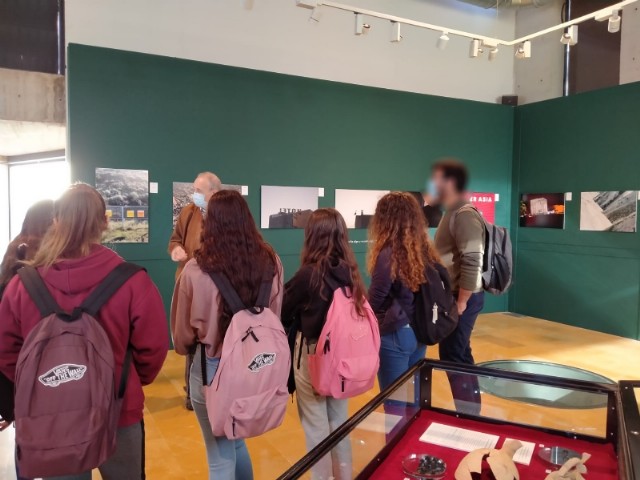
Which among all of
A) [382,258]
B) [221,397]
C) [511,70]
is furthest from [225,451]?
[511,70]

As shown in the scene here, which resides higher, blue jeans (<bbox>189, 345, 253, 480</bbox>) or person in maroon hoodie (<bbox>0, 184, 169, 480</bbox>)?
person in maroon hoodie (<bbox>0, 184, 169, 480</bbox>)

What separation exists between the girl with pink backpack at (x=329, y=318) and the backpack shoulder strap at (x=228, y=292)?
350 mm

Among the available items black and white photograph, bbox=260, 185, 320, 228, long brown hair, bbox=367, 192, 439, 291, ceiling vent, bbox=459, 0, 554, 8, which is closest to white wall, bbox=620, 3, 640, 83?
ceiling vent, bbox=459, 0, 554, 8

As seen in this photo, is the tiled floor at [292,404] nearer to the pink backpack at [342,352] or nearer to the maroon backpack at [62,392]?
the pink backpack at [342,352]

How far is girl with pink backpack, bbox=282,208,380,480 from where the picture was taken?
2199 millimetres

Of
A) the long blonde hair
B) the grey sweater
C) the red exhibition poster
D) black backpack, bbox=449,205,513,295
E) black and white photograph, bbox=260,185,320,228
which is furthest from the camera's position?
the red exhibition poster

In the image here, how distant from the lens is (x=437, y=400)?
1.84 m

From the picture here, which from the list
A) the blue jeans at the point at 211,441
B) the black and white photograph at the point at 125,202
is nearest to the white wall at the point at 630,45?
the black and white photograph at the point at 125,202

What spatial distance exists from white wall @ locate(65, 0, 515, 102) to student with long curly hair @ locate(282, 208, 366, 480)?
4402mm

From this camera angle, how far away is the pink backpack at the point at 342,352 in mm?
2193

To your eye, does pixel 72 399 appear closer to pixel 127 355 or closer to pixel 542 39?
pixel 127 355

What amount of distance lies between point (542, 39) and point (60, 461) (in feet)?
28.0

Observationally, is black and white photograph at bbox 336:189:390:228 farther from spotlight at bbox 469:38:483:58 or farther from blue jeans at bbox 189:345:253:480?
blue jeans at bbox 189:345:253:480

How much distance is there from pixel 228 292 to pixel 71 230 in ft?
1.95
